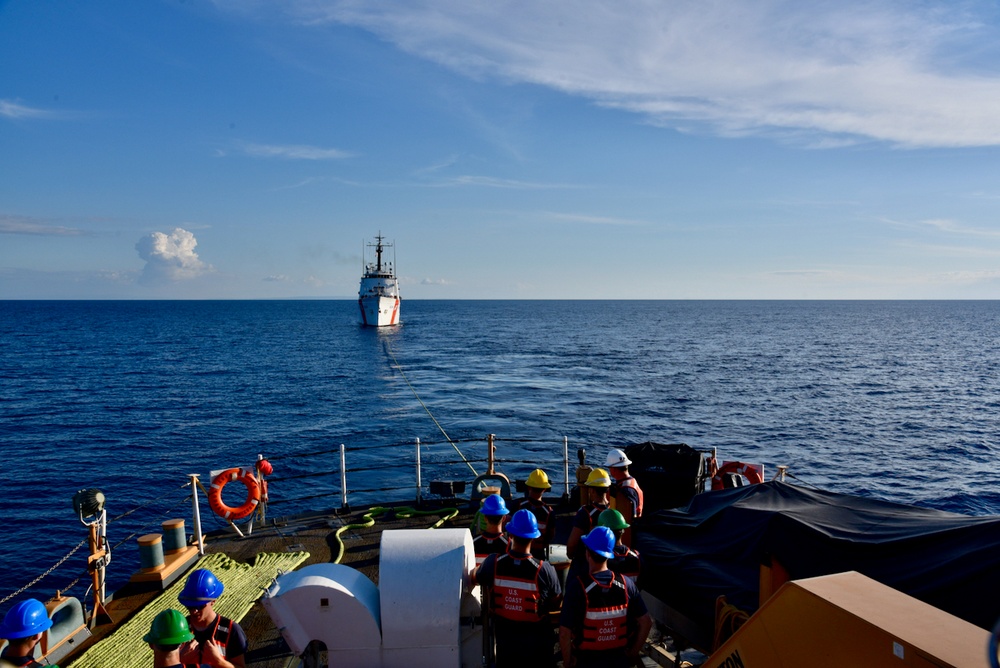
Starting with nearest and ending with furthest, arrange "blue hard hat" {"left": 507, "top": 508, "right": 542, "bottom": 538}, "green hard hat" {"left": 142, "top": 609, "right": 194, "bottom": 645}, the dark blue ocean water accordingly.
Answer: "green hard hat" {"left": 142, "top": 609, "right": 194, "bottom": 645} < "blue hard hat" {"left": 507, "top": 508, "right": 542, "bottom": 538} < the dark blue ocean water

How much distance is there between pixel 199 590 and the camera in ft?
15.3

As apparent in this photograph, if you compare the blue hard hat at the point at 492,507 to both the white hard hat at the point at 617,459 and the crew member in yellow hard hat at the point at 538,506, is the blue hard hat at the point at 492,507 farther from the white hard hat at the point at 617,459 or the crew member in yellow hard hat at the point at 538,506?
the white hard hat at the point at 617,459

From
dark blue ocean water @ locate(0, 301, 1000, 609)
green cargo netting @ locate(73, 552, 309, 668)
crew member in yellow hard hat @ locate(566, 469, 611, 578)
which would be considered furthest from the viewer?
dark blue ocean water @ locate(0, 301, 1000, 609)

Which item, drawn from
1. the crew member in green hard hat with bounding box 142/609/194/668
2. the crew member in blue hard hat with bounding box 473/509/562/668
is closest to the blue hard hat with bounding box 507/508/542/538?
the crew member in blue hard hat with bounding box 473/509/562/668

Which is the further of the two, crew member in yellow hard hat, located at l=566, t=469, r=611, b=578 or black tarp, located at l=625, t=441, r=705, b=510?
black tarp, located at l=625, t=441, r=705, b=510

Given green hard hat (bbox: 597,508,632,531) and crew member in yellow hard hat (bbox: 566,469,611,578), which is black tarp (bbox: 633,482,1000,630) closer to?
crew member in yellow hard hat (bbox: 566,469,611,578)

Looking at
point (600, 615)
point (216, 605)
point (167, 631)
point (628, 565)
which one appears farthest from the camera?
point (216, 605)

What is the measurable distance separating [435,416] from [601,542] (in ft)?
118

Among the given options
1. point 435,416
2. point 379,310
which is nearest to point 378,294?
point 379,310

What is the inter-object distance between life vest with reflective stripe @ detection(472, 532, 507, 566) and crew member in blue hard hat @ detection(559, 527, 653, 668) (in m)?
1.18

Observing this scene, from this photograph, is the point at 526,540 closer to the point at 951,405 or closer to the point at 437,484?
the point at 437,484

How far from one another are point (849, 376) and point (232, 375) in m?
56.1

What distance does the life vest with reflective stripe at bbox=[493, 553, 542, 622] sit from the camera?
543 centimetres

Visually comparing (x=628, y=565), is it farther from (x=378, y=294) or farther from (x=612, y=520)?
A: (x=378, y=294)
